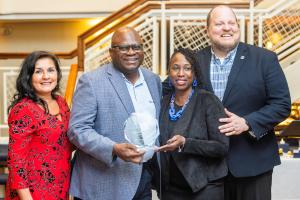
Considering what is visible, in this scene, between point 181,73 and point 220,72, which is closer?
point 181,73

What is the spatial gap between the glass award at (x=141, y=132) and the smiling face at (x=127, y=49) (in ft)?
1.05

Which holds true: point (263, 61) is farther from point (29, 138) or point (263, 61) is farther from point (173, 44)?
point (173, 44)

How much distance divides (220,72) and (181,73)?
346 millimetres

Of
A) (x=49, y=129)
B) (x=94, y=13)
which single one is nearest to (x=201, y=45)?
(x=94, y=13)

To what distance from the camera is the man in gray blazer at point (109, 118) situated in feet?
9.21

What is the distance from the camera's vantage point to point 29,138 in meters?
2.80

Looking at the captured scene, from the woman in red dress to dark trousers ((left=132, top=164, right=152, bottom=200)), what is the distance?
39cm

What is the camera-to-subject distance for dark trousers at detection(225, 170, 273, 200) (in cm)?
316

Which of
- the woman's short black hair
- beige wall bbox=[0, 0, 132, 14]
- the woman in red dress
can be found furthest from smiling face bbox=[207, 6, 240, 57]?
beige wall bbox=[0, 0, 132, 14]

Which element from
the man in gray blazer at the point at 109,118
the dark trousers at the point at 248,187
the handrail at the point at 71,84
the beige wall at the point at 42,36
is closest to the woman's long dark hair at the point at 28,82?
the man in gray blazer at the point at 109,118

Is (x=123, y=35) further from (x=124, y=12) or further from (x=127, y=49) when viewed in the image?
(x=124, y=12)

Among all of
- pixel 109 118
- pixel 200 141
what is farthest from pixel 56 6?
pixel 200 141

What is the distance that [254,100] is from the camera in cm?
314

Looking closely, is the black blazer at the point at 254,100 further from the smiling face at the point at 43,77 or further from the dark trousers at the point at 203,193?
the smiling face at the point at 43,77
